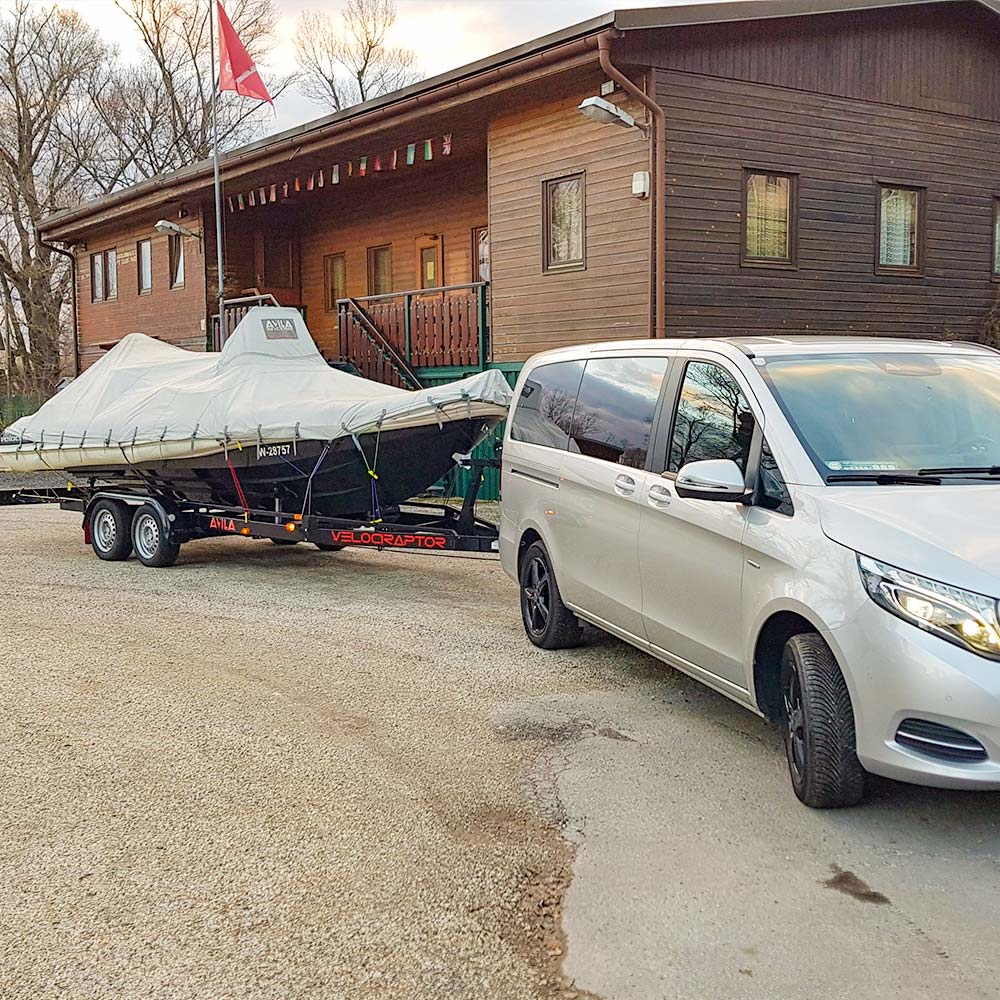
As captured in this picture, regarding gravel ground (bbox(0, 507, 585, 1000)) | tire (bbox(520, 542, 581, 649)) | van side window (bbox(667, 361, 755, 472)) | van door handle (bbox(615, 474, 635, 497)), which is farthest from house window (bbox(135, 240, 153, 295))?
van side window (bbox(667, 361, 755, 472))

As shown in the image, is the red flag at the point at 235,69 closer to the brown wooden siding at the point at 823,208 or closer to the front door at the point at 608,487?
the brown wooden siding at the point at 823,208

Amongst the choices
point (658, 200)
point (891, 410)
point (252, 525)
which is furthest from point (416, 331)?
point (891, 410)

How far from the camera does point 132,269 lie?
90.9 ft

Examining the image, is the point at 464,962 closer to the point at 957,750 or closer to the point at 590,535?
the point at 957,750

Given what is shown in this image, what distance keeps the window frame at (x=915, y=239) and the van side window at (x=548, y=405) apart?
33.3 ft

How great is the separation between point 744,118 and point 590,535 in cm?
1022

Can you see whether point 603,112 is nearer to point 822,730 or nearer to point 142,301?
point 822,730

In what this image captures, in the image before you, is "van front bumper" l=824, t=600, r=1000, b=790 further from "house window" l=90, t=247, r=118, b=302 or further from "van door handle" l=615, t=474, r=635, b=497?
"house window" l=90, t=247, r=118, b=302

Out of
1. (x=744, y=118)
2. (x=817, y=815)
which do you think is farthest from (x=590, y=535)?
(x=744, y=118)

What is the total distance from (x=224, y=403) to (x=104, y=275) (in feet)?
67.7

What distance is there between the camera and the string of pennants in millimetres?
17900

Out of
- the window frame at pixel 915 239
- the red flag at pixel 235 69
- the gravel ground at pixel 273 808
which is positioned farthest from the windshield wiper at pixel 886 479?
the red flag at pixel 235 69

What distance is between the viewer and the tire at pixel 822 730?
440 cm

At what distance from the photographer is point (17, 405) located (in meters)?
31.7
